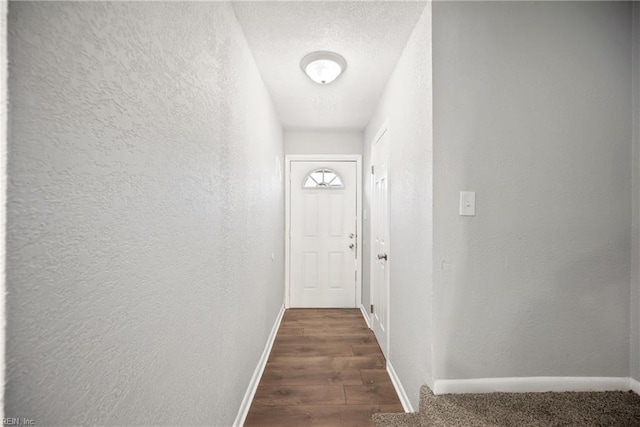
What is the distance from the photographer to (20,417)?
1.49 feet

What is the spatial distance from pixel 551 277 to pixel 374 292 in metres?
1.75

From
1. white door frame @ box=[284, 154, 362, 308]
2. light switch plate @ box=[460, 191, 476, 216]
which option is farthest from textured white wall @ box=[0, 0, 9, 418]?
white door frame @ box=[284, 154, 362, 308]

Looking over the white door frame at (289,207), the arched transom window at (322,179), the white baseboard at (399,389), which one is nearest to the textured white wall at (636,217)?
the white baseboard at (399,389)

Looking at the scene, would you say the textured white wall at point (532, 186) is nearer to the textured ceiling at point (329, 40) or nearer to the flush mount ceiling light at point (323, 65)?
the textured ceiling at point (329, 40)

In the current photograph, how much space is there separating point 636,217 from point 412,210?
3.72 ft

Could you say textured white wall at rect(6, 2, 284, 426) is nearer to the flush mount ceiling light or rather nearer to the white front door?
the flush mount ceiling light

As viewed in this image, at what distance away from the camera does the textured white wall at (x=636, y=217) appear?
4.89 feet

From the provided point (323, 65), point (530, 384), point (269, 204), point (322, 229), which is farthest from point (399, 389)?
point (323, 65)

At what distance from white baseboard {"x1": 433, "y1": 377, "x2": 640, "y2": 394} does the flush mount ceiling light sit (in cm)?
208

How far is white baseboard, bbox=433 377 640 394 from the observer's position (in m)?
1.46

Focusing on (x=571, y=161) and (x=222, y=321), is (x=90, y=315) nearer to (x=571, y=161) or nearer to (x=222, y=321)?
(x=222, y=321)

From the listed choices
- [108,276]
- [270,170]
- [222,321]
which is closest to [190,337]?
[222,321]

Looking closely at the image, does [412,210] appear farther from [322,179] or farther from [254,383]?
[322,179]

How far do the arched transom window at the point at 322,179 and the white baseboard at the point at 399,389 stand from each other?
2.25 m
